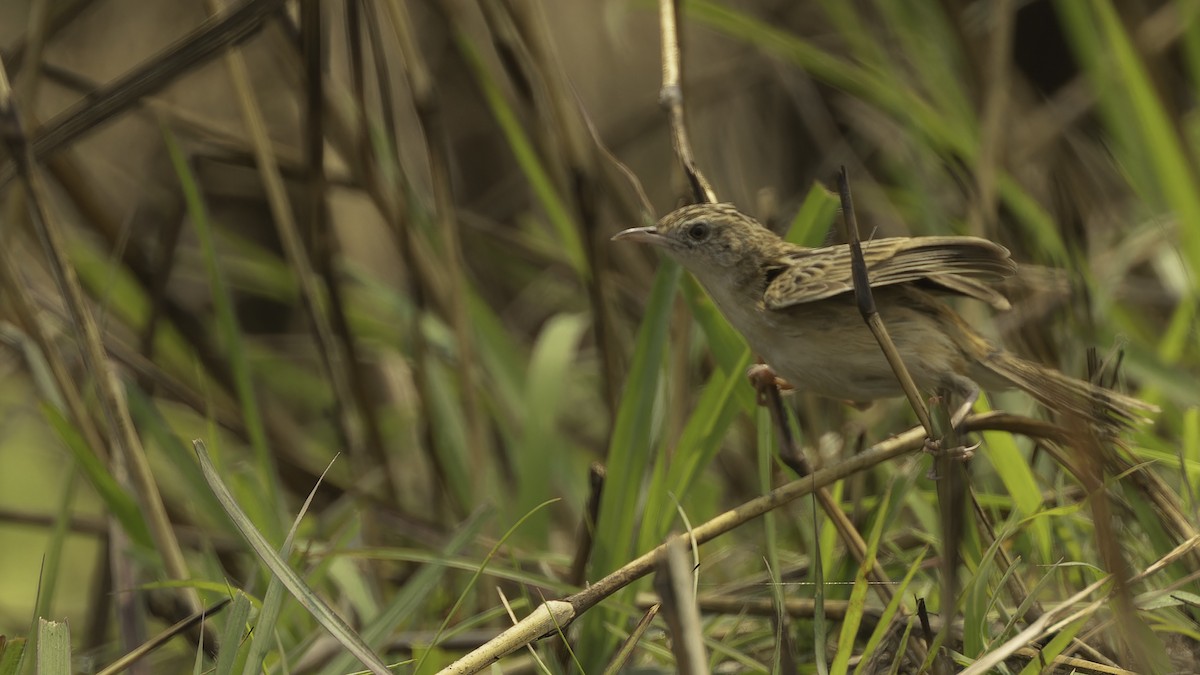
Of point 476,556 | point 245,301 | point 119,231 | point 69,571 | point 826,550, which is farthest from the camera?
point 245,301

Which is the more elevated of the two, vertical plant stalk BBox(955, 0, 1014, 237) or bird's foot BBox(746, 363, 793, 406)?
vertical plant stalk BBox(955, 0, 1014, 237)

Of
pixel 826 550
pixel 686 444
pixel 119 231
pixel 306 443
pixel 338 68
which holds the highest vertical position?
pixel 338 68

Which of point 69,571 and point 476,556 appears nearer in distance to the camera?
point 476,556

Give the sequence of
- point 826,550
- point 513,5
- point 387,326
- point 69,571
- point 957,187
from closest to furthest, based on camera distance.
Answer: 1. point 826,550
2. point 513,5
3. point 957,187
4. point 387,326
5. point 69,571

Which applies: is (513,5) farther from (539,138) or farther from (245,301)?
(245,301)

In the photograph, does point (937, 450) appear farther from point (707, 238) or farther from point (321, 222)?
point (321, 222)

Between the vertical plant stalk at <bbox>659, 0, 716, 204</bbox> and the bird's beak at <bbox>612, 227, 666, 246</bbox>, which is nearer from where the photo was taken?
the vertical plant stalk at <bbox>659, 0, 716, 204</bbox>

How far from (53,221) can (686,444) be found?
142 cm

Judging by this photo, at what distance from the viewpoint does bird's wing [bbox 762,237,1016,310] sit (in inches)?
92.0

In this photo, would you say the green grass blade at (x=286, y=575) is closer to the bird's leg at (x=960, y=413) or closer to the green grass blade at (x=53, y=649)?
the green grass blade at (x=53, y=649)


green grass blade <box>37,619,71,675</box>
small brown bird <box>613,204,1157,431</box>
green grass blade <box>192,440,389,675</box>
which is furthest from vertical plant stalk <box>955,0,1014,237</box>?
green grass blade <box>37,619,71,675</box>

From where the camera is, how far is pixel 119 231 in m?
3.76

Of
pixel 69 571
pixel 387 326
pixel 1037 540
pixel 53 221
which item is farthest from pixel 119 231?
pixel 1037 540

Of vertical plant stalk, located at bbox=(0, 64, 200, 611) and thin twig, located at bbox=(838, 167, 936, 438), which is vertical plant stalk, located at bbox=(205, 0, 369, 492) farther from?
thin twig, located at bbox=(838, 167, 936, 438)
